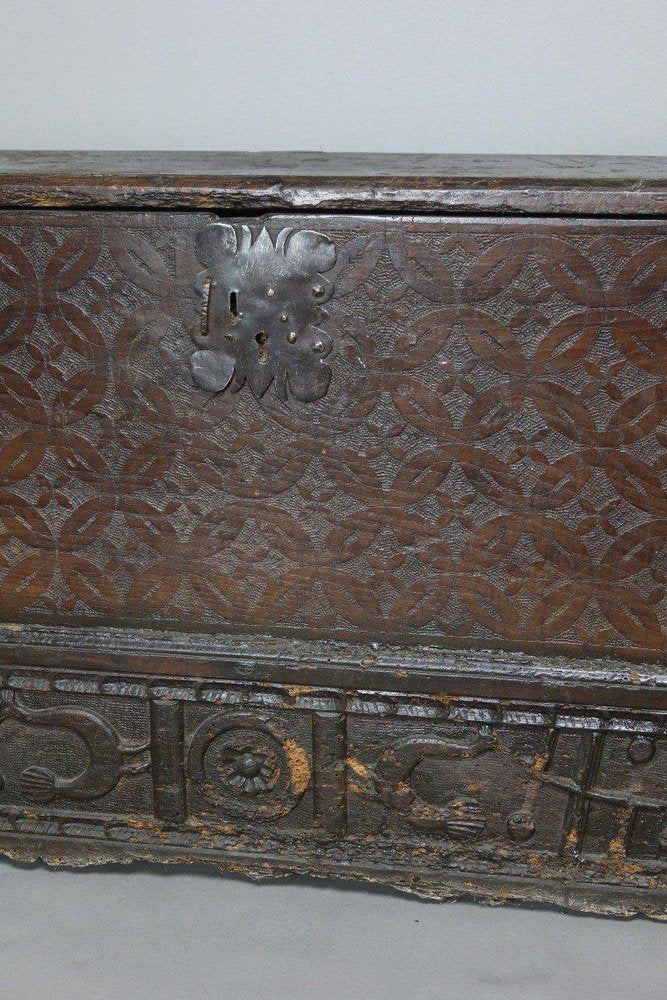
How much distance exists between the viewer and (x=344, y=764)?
5.21 feet

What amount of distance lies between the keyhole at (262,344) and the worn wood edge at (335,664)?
425mm

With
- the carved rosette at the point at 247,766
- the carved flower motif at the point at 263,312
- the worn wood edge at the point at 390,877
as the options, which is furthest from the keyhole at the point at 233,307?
the worn wood edge at the point at 390,877

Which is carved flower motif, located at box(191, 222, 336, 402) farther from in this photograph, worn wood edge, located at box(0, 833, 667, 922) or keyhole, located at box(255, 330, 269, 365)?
worn wood edge, located at box(0, 833, 667, 922)

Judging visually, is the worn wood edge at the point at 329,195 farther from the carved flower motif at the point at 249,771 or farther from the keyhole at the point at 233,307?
the carved flower motif at the point at 249,771

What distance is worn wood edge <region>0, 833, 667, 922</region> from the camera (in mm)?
1594

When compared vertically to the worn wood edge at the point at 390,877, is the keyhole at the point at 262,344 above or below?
above

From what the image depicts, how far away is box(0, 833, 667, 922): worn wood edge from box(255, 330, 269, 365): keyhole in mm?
789

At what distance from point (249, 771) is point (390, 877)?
280 mm

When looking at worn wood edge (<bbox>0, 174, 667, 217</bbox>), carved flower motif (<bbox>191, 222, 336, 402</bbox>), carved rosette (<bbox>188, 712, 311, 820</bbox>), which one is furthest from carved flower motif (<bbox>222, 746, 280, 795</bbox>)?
worn wood edge (<bbox>0, 174, 667, 217</bbox>)

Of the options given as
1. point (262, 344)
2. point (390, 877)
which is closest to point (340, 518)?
point (262, 344)

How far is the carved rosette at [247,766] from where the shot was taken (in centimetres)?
159

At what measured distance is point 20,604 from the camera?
1602 mm

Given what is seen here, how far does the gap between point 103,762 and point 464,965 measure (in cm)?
63

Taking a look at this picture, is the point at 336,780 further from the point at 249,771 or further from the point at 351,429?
the point at 351,429
